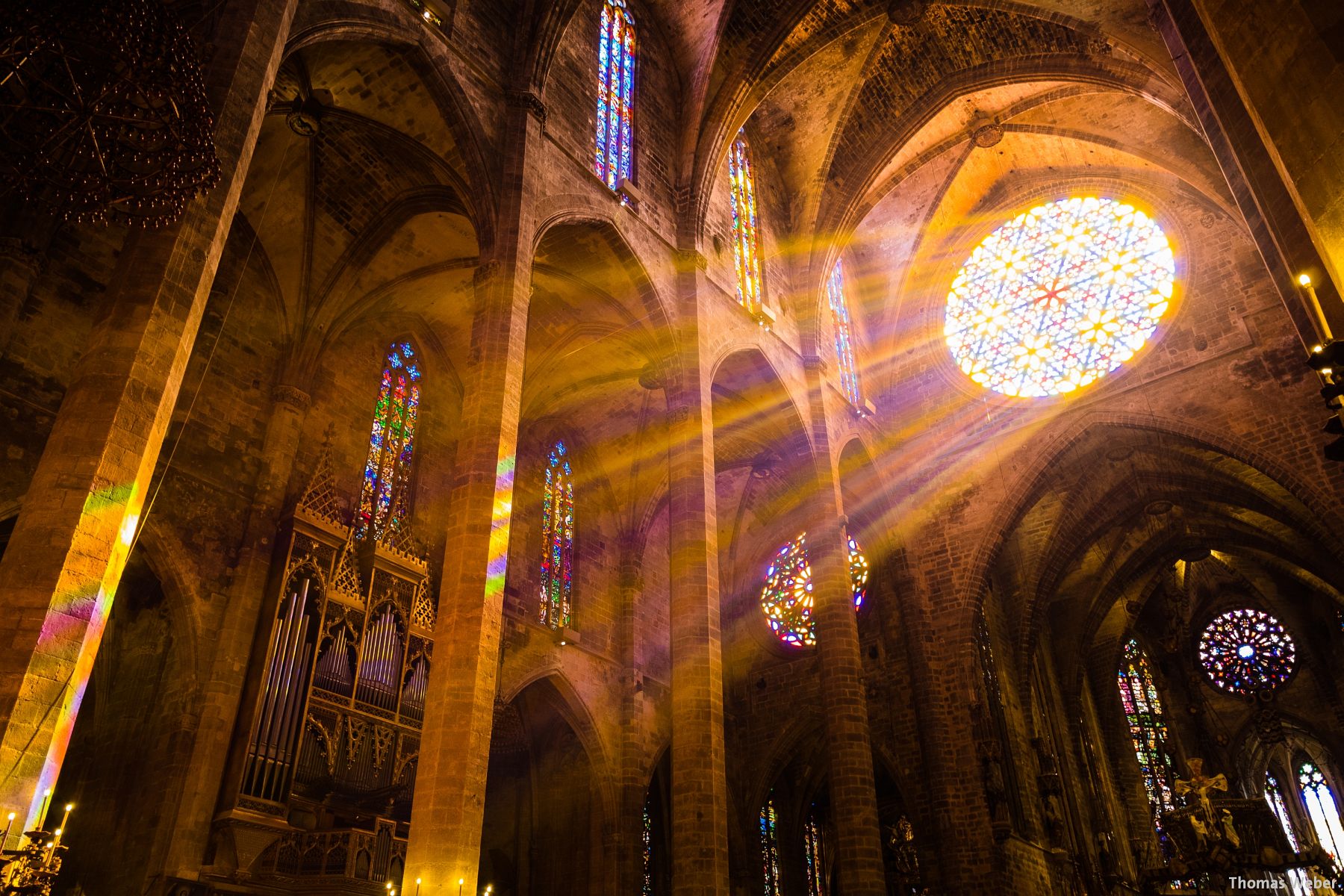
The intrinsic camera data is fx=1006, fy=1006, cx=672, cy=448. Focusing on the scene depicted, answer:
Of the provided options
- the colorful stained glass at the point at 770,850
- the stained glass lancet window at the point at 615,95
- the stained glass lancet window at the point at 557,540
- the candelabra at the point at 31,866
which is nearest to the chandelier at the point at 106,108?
the candelabra at the point at 31,866

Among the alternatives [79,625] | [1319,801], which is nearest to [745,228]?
[79,625]

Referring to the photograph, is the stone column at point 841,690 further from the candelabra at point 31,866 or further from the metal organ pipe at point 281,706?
the candelabra at point 31,866

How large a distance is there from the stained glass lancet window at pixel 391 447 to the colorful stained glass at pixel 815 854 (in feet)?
33.5

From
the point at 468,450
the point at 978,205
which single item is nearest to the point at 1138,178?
the point at 978,205

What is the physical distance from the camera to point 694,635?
1136 centimetres

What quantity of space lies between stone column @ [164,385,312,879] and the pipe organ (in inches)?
7.3

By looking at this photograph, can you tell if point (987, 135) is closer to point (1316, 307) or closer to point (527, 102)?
point (527, 102)

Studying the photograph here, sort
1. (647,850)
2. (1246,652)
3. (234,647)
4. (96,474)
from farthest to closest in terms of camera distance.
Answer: (1246,652)
(647,850)
(234,647)
(96,474)

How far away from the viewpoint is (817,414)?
53.0ft

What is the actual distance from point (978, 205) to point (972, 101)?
2451 millimetres

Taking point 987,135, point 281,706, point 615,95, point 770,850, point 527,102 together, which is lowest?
point 770,850

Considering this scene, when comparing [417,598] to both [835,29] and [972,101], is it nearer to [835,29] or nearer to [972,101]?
Answer: [835,29]

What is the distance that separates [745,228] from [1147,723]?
57.0ft

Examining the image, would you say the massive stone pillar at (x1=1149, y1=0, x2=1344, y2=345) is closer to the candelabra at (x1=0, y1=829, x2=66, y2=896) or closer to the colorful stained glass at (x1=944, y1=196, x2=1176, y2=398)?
the colorful stained glass at (x1=944, y1=196, x2=1176, y2=398)
